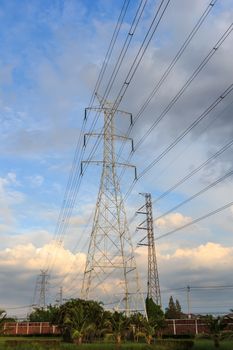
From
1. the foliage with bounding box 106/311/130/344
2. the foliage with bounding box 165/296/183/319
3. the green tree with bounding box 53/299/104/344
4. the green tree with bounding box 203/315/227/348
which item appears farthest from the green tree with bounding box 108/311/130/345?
the foliage with bounding box 165/296/183/319

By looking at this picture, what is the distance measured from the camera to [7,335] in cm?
9175

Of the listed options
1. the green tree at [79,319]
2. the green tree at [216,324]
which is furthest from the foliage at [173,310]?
the green tree at [216,324]

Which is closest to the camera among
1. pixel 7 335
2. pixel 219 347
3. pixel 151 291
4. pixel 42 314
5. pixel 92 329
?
pixel 219 347

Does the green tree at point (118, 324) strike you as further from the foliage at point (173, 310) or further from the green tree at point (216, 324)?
the foliage at point (173, 310)

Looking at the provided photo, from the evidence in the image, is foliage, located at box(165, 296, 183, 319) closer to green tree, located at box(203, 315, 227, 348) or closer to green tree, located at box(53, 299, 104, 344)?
green tree, located at box(53, 299, 104, 344)

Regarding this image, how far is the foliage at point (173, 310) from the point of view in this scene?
117m

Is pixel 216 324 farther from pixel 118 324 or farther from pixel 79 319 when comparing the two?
pixel 79 319

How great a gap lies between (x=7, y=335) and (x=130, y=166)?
5012 cm

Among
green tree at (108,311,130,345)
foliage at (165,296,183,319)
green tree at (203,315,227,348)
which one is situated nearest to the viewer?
green tree at (203,315,227,348)

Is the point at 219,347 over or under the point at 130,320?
under

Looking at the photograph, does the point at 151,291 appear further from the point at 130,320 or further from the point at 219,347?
the point at 219,347

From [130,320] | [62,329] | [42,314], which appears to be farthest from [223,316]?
[42,314]

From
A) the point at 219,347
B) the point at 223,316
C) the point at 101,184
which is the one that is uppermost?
the point at 101,184

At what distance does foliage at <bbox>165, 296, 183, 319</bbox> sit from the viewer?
117356mm
